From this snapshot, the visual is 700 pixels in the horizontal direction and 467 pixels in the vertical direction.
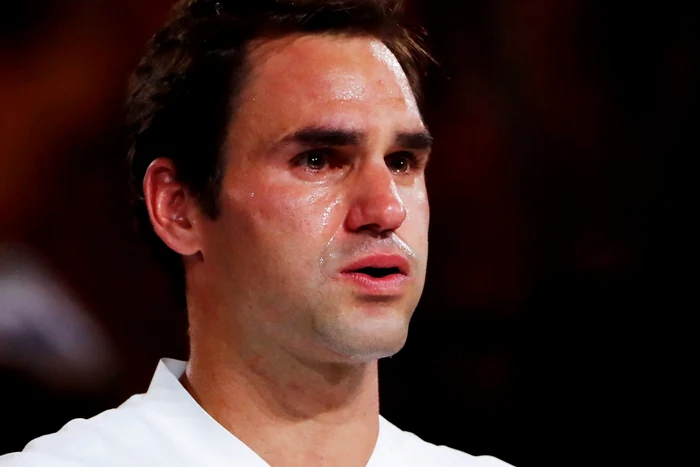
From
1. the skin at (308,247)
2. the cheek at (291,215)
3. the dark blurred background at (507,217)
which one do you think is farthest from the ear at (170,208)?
the dark blurred background at (507,217)

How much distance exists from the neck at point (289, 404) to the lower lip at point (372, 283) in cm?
16

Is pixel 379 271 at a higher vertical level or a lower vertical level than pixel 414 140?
lower

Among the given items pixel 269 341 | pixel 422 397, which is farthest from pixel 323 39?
pixel 422 397

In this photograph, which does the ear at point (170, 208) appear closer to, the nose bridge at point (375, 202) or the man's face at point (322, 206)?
the man's face at point (322, 206)

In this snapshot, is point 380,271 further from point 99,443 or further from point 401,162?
point 99,443

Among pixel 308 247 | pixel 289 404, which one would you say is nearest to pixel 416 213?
pixel 308 247

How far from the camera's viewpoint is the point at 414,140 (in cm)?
168

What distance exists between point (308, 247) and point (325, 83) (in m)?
0.28

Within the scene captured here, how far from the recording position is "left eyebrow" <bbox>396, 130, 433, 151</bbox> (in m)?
Result: 1.66

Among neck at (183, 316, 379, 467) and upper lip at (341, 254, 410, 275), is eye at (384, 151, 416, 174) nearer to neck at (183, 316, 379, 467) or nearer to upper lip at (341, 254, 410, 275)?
upper lip at (341, 254, 410, 275)

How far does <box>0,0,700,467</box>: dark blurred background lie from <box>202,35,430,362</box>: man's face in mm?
731

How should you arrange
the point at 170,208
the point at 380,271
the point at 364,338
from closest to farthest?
the point at 364,338
the point at 380,271
the point at 170,208

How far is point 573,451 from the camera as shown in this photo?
2441mm

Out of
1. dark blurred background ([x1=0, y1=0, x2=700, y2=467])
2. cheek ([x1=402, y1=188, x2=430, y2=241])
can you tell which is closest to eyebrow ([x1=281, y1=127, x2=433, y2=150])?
cheek ([x1=402, y1=188, x2=430, y2=241])
